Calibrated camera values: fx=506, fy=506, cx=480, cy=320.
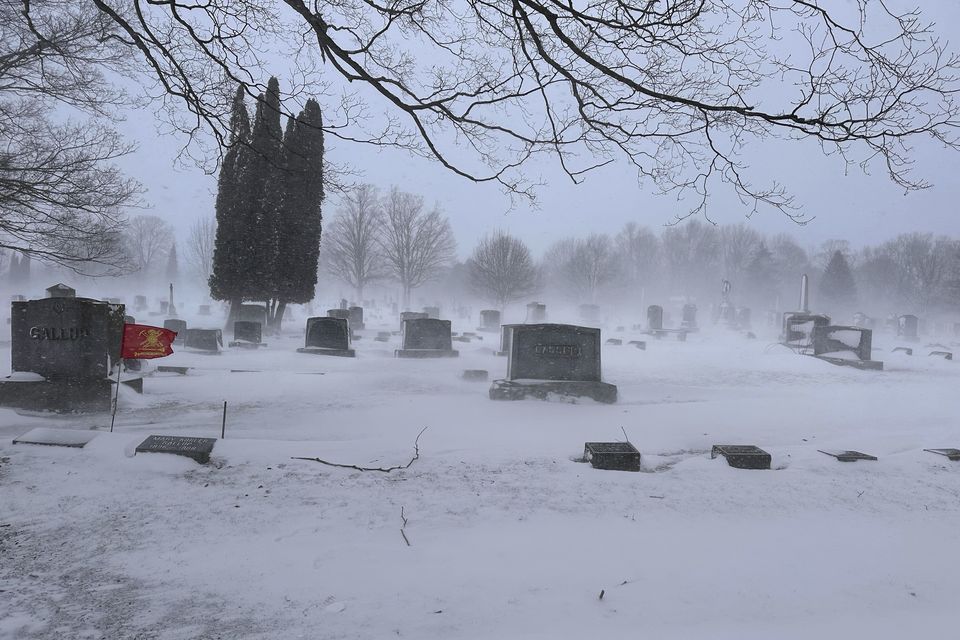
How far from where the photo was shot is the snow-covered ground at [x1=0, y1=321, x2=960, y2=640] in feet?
8.21

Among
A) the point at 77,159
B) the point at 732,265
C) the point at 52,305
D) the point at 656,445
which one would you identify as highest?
the point at 732,265

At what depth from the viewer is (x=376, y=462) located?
4766 mm

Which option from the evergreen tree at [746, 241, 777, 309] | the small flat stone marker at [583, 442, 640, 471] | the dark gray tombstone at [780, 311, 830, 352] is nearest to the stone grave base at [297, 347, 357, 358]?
the small flat stone marker at [583, 442, 640, 471]

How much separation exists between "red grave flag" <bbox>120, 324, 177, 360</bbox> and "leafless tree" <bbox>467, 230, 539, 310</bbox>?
1170 inches

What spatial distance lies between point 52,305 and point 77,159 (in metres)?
3.23

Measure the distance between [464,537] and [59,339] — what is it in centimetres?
700

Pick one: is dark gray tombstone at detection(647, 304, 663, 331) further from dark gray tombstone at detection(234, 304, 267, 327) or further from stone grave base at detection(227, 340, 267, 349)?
stone grave base at detection(227, 340, 267, 349)

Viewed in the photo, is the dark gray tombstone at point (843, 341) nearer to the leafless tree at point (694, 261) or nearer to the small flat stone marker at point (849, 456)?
the small flat stone marker at point (849, 456)

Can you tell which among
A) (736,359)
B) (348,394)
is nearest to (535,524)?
(348,394)

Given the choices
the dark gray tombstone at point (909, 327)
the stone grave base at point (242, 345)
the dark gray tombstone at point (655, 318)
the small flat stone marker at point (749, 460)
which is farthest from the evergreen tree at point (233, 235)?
the dark gray tombstone at point (909, 327)

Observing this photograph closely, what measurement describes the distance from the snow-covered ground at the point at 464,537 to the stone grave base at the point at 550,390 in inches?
80.8

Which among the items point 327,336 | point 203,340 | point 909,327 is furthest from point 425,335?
point 909,327

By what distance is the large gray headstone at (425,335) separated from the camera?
15.9 meters

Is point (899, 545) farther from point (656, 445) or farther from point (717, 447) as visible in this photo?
point (656, 445)
